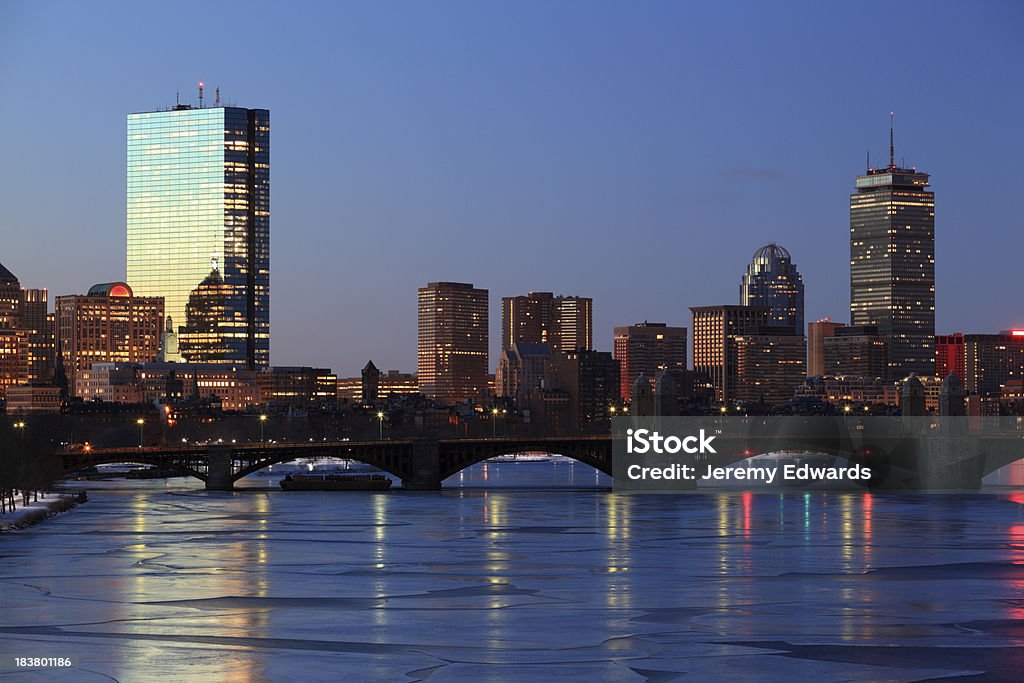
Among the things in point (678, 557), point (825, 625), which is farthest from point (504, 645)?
point (678, 557)

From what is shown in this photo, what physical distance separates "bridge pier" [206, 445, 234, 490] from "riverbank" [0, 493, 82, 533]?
24887mm

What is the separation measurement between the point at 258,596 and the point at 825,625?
22.1 meters

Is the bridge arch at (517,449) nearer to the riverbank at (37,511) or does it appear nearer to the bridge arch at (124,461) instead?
the bridge arch at (124,461)

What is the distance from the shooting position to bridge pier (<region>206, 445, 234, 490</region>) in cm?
18638

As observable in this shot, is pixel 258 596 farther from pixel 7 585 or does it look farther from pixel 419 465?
pixel 419 465

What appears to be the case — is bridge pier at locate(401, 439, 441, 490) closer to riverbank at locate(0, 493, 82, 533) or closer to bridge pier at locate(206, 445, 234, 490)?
bridge pier at locate(206, 445, 234, 490)

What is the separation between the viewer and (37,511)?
128625mm

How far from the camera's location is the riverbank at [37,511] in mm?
114438

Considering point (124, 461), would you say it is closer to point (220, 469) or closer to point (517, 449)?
point (220, 469)

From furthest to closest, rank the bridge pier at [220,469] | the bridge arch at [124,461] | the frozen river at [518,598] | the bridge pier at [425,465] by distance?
the bridge pier at [425,465] < the bridge pier at [220,469] < the bridge arch at [124,461] < the frozen river at [518,598]

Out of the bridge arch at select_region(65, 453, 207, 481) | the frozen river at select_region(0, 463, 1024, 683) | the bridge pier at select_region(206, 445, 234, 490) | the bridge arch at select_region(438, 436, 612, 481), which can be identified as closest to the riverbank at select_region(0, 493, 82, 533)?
the frozen river at select_region(0, 463, 1024, 683)

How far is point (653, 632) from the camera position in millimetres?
55875

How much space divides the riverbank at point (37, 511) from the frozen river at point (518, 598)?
2857 mm

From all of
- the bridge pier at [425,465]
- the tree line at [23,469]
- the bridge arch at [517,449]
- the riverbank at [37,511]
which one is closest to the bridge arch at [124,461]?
the tree line at [23,469]
